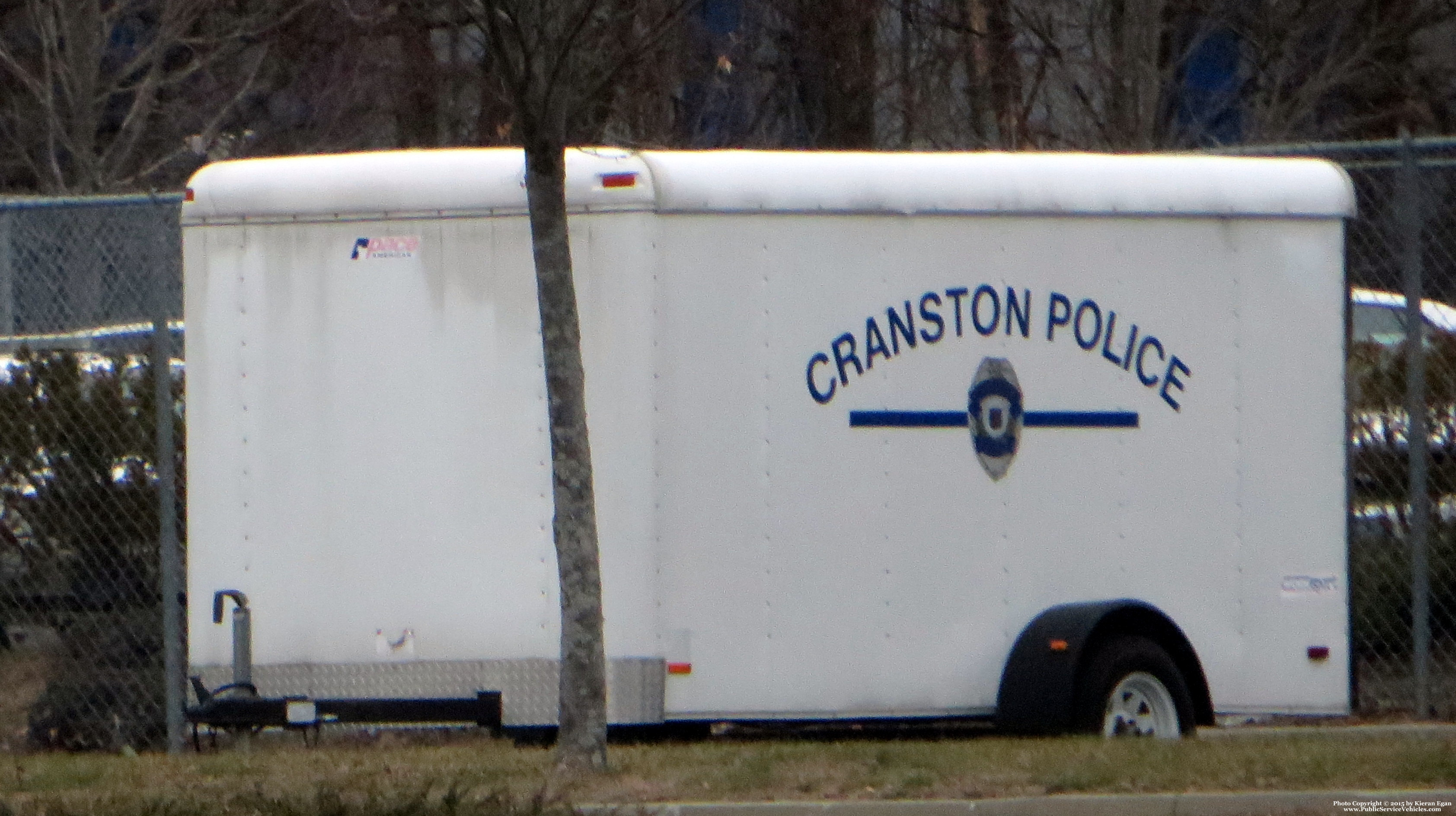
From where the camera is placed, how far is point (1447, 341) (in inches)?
386

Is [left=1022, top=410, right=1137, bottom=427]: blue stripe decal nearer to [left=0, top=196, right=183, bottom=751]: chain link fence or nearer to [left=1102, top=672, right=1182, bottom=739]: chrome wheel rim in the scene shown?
[left=1102, top=672, right=1182, bottom=739]: chrome wheel rim

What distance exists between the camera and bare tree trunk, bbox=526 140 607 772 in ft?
22.7

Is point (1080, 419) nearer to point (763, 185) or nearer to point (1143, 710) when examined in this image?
point (1143, 710)

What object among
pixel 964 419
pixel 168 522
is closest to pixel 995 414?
pixel 964 419

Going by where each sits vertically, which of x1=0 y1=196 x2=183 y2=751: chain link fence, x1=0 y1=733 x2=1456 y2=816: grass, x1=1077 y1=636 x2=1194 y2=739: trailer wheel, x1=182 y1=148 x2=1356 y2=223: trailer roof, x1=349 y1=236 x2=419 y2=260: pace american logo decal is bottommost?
x1=0 y1=733 x2=1456 y2=816: grass

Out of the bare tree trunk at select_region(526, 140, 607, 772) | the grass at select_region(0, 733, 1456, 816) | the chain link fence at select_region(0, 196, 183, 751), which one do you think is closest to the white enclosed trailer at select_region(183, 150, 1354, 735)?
the grass at select_region(0, 733, 1456, 816)

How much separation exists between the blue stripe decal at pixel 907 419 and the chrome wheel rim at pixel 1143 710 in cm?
126

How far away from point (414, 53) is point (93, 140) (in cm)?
404

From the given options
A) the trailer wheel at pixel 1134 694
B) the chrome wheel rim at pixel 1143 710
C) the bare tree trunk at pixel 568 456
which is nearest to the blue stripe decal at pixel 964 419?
the trailer wheel at pixel 1134 694

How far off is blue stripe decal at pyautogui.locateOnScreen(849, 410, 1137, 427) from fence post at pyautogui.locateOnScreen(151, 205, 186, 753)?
10.9 feet

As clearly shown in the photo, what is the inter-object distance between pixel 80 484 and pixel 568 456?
3875mm

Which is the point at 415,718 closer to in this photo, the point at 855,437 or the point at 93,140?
the point at 855,437

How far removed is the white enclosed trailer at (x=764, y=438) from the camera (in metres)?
7.69

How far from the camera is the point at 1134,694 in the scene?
8.12 meters
